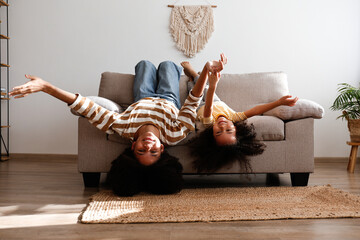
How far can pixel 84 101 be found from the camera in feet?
6.31

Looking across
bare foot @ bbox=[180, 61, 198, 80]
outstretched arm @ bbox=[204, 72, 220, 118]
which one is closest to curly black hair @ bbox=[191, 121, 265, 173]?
outstretched arm @ bbox=[204, 72, 220, 118]

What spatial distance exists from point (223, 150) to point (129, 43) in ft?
6.45

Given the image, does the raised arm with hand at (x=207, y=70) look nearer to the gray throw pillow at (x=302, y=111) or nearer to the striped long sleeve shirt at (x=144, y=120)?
the striped long sleeve shirt at (x=144, y=120)

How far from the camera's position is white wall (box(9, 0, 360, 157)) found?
3400mm

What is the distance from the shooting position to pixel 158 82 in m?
2.70

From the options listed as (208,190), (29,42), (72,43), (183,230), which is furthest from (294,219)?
(29,42)

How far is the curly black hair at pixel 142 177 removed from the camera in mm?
1809

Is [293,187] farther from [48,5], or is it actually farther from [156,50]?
[48,5]

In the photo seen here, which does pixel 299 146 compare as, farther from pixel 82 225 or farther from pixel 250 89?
pixel 82 225

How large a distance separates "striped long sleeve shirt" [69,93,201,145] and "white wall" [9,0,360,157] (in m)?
1.48

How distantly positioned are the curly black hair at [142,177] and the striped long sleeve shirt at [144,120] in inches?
6.0

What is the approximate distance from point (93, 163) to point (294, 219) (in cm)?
130

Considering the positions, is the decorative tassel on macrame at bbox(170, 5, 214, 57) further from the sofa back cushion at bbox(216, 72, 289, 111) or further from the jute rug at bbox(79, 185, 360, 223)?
the jute rug at bbox(79, 185, 360, 223)

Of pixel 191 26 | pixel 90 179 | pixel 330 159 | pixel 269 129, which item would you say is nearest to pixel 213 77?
pixel 269 129
